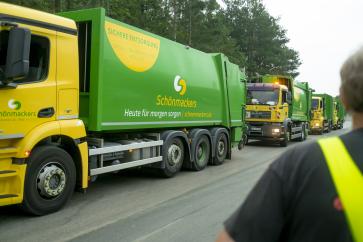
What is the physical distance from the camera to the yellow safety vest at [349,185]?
1380mm

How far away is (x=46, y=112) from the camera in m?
6.00

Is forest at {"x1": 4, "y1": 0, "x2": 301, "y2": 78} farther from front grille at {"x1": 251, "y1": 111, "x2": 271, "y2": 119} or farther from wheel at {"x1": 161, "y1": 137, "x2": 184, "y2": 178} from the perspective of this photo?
wheel at {"x1": 161, "y1": 137, "x2": 184, "y2": 178}

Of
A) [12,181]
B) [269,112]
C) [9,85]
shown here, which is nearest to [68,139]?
[12,181]

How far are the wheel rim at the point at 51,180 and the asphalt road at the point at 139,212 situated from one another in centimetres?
33

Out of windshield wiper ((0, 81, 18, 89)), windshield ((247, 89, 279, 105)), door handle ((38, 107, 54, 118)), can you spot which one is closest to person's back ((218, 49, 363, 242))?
windshield wiper ((0, 81, 18, 89))

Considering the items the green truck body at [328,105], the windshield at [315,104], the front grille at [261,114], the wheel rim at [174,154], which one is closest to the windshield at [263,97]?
the front grille at [261,114]

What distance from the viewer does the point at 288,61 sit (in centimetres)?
5894

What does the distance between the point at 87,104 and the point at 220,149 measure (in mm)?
5496

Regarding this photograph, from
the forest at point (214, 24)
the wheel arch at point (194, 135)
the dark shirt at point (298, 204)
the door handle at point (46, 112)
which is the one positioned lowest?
the wheel arch at point (194, 135)

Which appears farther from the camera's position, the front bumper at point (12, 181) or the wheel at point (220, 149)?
the wheel at point (220, 149)

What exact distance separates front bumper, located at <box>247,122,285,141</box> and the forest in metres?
4.01

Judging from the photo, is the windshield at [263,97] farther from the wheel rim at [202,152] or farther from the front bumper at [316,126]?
the front bumper at [316,126]

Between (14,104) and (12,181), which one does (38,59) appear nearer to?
(14,104)

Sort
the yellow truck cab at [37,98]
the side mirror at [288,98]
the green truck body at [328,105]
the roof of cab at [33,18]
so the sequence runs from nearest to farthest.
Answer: the yellow truck cab at [37,98]
the roof of cab at [33,18]
the side mirror at [288,98]
the green truck body at [328,105]
